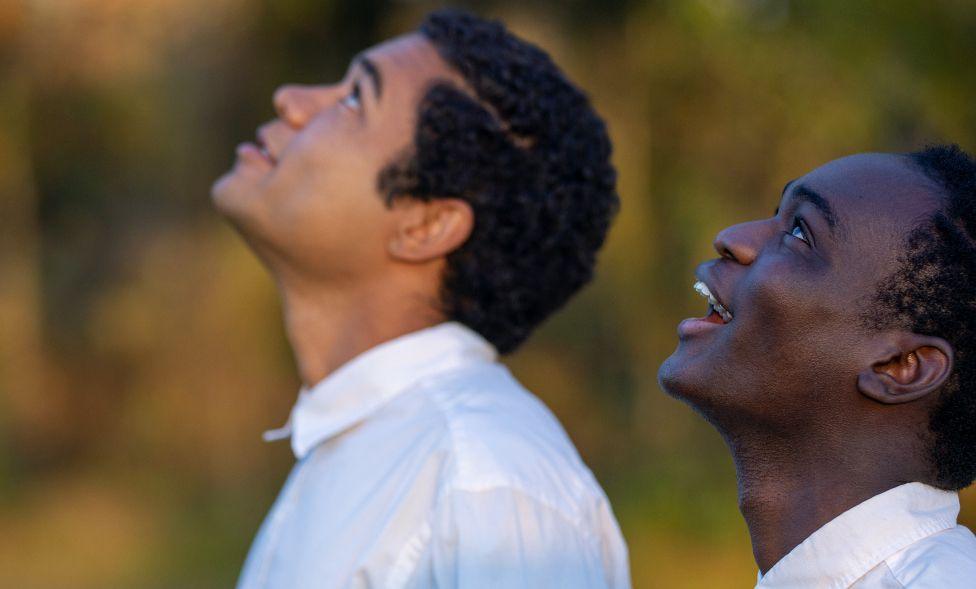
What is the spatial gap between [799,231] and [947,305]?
24 centimetres

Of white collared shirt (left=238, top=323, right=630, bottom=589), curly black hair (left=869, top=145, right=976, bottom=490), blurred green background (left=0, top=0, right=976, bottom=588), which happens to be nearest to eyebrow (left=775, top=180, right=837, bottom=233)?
curly black hair (left=869, top=145, right=976, bottom=490)

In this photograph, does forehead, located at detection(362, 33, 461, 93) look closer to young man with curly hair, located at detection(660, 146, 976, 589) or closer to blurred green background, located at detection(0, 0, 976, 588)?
young man with curly hair, located at detection(660, 146, 976, 589)

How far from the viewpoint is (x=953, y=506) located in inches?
62.4

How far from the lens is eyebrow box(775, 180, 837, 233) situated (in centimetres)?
163

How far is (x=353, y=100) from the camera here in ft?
8.89

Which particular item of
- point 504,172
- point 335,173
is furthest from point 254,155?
point 504,172

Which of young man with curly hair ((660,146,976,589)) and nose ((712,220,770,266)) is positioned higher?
nose ((712,220,770,266))

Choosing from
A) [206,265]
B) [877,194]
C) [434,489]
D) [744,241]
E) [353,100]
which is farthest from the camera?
[206,265]

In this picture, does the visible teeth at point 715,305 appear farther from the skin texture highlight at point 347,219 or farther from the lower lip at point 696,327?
the skin texture highlight at point 347,219

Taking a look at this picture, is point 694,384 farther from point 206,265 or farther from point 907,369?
point 206,265

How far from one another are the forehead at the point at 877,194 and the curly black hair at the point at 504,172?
113cm

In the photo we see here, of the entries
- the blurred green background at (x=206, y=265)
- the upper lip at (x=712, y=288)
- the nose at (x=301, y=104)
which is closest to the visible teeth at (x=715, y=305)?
the upper lip at (x=712, y=288)

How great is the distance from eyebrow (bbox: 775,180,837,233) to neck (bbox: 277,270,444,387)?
3.79ft

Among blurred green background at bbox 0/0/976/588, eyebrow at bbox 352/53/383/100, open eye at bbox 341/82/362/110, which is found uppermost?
eyebrow at bbox 352/53/383/100
